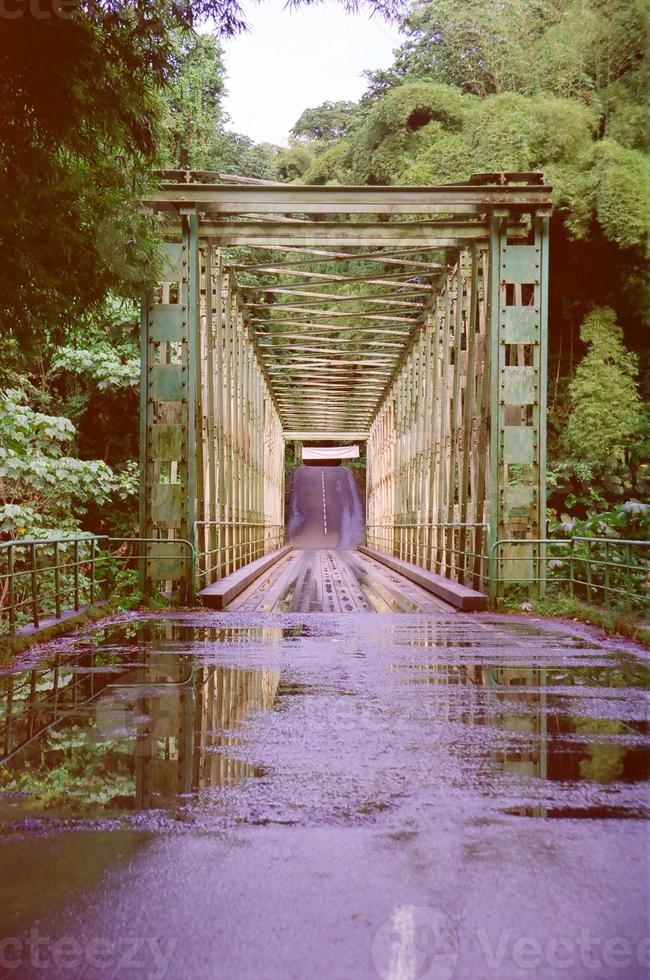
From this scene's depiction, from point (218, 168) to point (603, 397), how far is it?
15548 mm

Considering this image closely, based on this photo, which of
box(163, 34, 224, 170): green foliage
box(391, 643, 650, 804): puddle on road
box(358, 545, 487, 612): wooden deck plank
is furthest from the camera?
Answer: box(163, 34, 224, 170): green foliage

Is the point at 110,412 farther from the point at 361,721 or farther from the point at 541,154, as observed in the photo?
the point at 361,721

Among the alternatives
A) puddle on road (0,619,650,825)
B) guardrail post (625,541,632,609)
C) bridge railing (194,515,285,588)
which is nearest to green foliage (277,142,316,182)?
bridge railing (194,515,285,588)

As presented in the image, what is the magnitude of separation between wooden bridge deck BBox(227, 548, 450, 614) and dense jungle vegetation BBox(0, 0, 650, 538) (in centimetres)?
299

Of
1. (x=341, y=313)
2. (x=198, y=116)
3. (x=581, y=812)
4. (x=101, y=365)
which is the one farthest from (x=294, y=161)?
(x=581, y=812)

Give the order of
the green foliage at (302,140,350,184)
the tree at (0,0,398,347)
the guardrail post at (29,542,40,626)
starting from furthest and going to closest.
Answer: the green foliage at (302,140,350,184)
the guardrail post at (29,542,40,626)
the tree at (0,0,398,347)

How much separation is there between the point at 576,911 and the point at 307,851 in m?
1.00

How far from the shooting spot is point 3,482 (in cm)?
1656

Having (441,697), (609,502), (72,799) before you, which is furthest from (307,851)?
(609,502)

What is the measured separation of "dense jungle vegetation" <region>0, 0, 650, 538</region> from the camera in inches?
261

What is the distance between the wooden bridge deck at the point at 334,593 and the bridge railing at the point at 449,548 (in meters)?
0.65

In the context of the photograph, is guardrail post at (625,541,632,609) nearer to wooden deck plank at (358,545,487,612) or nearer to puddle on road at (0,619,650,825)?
puddle on road at (0,619,650,825)

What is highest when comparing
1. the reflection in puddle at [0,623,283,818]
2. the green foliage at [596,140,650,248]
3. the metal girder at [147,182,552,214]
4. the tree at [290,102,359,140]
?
the tree at [290,102,359,140]

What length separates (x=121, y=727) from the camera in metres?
5.64
